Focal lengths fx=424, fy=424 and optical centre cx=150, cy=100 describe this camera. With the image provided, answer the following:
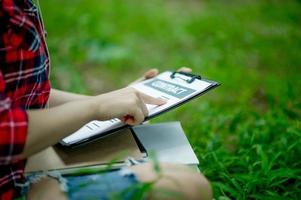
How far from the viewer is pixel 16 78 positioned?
35.5 inches

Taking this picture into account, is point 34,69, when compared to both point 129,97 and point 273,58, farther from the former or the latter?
point 273,58

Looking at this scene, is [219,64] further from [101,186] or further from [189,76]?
[101,186]

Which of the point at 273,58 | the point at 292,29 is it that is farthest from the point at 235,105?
the point at 292,29

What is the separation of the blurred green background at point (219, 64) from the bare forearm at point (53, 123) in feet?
1.78

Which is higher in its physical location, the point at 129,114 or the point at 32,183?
the point at 129,114

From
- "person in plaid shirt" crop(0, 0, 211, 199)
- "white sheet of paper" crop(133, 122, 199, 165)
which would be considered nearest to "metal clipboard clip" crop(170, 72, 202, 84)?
"white sheet of paper" crop(133, 122, 199, 165)

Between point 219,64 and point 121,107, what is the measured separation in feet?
6.05

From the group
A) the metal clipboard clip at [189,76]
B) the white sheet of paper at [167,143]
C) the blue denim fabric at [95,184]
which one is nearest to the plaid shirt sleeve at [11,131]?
the blue denim fabric at [95,184]

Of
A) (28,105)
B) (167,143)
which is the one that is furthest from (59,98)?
(167,143)

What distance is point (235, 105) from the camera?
224 cm

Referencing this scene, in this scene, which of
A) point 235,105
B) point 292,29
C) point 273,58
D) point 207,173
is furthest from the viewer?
point 292,29

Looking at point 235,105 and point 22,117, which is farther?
point 235,105

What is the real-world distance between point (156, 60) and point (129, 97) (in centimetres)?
189

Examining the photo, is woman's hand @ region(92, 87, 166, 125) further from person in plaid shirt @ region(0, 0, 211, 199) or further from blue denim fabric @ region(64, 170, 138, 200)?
blue denim fabric @ region(64, 170, 138, 200)
